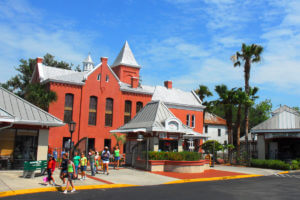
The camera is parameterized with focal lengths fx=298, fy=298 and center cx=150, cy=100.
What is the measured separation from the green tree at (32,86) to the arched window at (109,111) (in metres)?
6.72

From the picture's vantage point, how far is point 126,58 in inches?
1774

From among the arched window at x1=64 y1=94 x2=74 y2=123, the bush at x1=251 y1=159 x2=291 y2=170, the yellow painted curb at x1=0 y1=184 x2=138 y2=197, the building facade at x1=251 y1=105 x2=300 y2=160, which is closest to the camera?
the yellow painted curb at x1=0 y1=184 x2=138 y2=197

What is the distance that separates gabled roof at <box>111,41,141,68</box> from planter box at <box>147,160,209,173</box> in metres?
23.9

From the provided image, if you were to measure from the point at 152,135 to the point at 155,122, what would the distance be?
3.66 feet

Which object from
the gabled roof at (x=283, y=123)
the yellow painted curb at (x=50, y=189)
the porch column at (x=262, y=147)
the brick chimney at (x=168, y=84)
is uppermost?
the brick chimney at (x=168, y=84)

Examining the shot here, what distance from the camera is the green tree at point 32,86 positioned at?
31097mm

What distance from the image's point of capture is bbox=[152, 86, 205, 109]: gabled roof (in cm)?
4266

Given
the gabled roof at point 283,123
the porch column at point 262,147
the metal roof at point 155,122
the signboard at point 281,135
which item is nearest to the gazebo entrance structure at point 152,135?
the metal roof at point 155,122

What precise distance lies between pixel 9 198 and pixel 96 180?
578cm

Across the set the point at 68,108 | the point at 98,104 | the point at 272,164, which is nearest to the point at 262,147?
the point at 272,164

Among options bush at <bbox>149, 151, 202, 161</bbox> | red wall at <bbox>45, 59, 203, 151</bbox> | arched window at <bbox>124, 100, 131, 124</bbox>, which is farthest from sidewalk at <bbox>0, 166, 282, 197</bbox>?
A: arched window at <bbox>124, 100, 131, 124</bbox>

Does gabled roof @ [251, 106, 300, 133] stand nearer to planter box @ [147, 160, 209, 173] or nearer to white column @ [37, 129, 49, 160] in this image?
planter box @ [147, 160, 209, 173]

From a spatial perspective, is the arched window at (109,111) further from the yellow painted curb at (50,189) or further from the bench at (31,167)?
the yellow painted curb at (50,189)

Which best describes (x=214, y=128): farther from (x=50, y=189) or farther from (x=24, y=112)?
(x=50, y=189)
